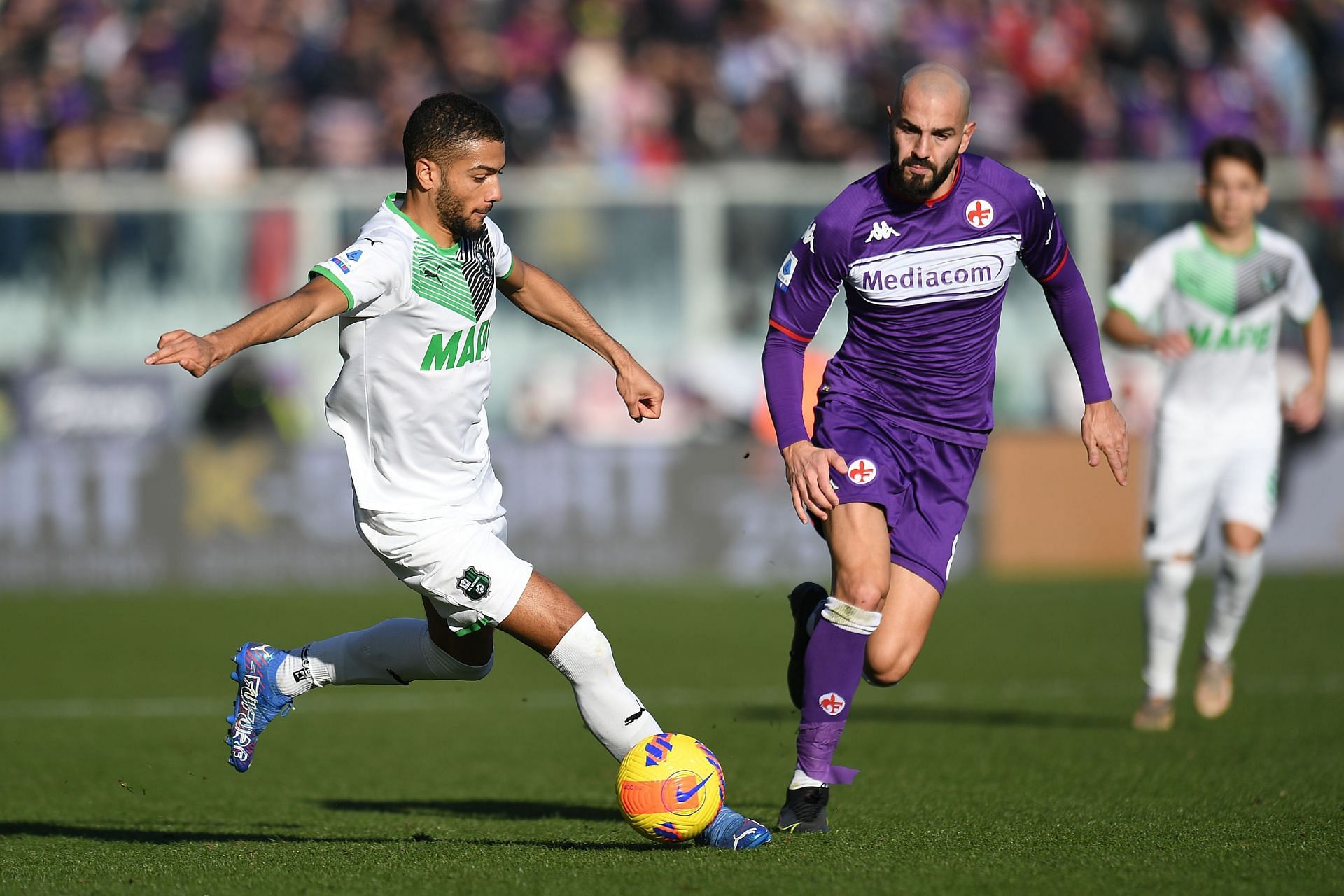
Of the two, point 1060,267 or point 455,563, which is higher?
point 1060,267

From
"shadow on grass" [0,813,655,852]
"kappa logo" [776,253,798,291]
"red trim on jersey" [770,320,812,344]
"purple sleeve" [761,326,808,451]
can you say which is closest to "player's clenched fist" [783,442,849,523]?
"purple sleeve" [761,326,808,451]

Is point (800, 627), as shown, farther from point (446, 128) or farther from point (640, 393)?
point (446, 128)

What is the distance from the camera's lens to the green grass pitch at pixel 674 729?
532cm

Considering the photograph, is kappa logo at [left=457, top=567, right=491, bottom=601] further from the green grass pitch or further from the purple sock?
the purple sock

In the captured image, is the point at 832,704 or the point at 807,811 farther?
the point at 832,704

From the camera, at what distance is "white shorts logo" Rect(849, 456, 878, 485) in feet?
20.4

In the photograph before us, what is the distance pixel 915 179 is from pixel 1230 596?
3.92 meters

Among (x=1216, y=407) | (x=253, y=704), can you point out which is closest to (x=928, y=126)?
(x=253, y=704)

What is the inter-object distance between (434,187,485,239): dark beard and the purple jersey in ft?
3.71

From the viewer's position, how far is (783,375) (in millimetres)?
6223

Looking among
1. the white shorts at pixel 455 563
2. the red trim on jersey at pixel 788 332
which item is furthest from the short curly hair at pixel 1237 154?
the white shorts at pixel 455 563

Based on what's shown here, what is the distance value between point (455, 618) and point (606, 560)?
1021 centimetres

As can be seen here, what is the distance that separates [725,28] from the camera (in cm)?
1991

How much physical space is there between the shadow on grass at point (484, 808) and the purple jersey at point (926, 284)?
1.75 m
